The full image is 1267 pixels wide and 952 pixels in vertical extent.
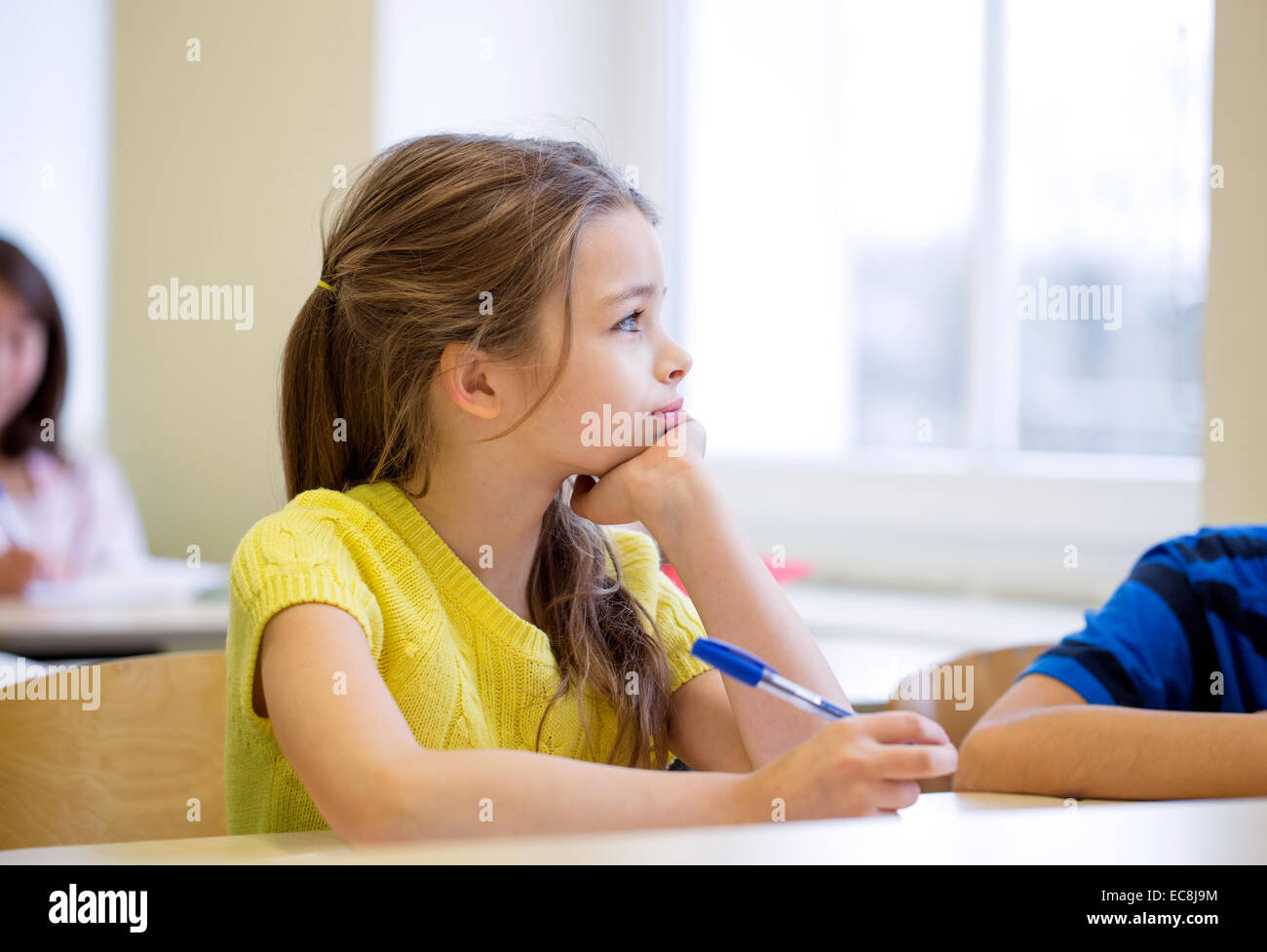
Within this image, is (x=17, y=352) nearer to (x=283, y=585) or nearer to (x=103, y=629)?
(x=103, y=629)

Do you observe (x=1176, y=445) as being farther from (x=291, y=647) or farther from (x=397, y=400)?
(x=291, y=647)

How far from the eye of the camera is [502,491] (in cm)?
113

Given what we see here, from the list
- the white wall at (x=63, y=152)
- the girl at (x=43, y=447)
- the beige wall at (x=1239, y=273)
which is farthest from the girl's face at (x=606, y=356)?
the white wall at (x=63, y=152)

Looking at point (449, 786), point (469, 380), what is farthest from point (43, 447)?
point (449, 786)

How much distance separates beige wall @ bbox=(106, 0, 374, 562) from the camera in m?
2.71

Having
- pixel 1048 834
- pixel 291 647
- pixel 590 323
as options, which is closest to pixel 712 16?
pixel 590 323

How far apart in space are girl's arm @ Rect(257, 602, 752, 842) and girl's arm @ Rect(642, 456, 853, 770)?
0.84 ft

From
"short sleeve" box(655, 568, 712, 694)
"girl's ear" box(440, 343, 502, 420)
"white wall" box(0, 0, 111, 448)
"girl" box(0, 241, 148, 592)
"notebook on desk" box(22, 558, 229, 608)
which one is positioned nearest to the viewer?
"girl's ear" box(440, 343, 502, 420)

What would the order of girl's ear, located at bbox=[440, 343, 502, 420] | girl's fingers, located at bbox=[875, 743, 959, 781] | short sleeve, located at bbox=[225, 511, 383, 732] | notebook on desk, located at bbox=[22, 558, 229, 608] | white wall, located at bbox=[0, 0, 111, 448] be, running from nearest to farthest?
1. girl's fingers, located at bbox=[875, 743, 959, 781]
2. short sleeve, located at bbox=[225, 511, 383, 732]
3. girl's ear, located at bbox=[440, 343, 502, 420]
4. notebook on desk, located at bbox=[22, 558, 229, 608]
5. white wall, located at bbox=[0, 0, 111, 448]

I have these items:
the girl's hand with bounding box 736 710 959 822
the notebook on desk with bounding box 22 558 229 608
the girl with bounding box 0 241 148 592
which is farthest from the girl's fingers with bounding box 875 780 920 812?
the girl with bounding box 0 241 148 592

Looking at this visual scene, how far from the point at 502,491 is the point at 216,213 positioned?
2051mm

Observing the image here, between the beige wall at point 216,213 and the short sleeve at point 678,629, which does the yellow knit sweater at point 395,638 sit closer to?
the short sleeve at point 678,629

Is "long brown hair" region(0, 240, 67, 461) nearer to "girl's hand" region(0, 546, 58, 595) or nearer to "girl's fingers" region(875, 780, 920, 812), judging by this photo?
"girl's hand" region(0, 546, 58, 595)
